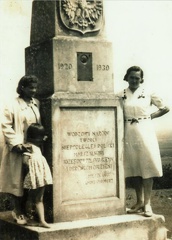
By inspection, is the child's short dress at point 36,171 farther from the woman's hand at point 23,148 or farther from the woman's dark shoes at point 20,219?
the woman's dark shoes at point 20,219

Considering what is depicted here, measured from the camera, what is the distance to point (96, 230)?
6.19m

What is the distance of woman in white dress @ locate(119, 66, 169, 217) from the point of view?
22.3ft

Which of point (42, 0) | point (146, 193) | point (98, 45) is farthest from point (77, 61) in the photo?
point (146, 193)

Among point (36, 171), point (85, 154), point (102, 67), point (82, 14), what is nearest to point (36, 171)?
point (36, 171)

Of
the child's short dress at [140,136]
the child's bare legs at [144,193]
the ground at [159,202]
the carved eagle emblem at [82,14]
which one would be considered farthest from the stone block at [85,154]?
the ground at [159,202]

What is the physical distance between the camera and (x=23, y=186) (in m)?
6.31

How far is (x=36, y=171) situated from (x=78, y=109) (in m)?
1.04

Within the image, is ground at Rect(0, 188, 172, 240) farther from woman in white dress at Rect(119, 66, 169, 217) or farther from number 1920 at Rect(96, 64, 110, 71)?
number 1920 at Rect(96, 64, 110, 71)

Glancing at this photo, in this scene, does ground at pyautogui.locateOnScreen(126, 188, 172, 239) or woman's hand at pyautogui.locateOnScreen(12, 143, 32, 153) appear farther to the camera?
ground at pyautogui.locateOnScreen(126, 188, 172, 239)

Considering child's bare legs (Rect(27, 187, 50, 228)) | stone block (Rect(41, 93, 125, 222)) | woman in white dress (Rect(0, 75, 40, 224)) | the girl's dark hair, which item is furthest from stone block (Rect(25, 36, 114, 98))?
child's bare legs (Rect(27, 187, 50, 228))

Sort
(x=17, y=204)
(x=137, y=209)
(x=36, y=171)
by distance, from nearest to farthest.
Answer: (x=36, y=171) < (x=17, y=204) < (x=137, y=209)

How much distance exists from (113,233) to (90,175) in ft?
2.72

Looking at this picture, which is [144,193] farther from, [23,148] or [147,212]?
[23,148]

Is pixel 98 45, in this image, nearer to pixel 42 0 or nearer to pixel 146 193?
pixel 42 0
